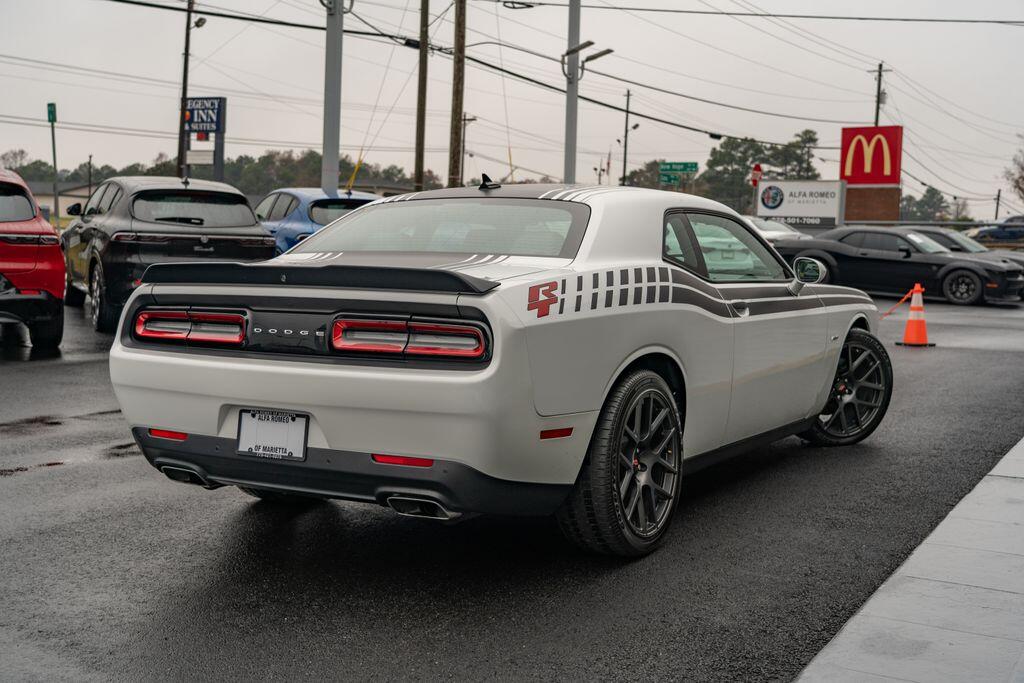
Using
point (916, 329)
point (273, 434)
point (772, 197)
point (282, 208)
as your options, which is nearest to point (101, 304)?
point (282, 208)

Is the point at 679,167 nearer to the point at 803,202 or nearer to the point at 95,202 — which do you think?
the point at 803,202

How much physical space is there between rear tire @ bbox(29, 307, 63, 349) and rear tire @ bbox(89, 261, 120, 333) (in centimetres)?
92

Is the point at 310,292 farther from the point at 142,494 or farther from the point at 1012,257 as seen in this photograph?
the point at 1012,257

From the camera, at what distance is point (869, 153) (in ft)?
154

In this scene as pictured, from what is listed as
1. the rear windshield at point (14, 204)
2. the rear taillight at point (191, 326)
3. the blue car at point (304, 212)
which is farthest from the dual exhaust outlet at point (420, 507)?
the blue car at point (304, 212)

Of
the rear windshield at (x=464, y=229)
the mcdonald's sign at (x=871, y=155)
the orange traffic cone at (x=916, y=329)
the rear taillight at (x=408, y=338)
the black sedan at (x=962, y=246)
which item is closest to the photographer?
the rear taillight at (x=408, y=338)

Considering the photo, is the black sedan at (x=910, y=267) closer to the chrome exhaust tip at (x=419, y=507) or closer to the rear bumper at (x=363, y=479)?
the rear bumper at (x=363, y=479)

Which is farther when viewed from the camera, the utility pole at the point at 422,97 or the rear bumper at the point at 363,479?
the utility pole at the point at 422,97

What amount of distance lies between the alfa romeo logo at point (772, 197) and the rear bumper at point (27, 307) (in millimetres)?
37331

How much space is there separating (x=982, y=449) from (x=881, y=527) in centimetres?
226

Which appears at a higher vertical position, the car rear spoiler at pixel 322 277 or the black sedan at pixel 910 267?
the black sedan at pixel 910 267

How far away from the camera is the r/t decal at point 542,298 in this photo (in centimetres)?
386

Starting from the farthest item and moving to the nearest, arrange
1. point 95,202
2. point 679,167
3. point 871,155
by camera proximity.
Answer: point 679,167, point 871,155, point 95,202

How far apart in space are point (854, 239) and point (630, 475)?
19.4 metres
